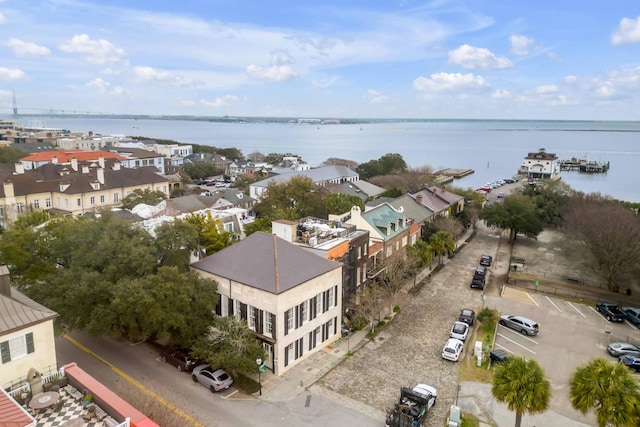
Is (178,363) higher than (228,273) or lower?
lower

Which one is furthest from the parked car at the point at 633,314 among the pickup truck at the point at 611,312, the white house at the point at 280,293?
the white house at the point at 280,293

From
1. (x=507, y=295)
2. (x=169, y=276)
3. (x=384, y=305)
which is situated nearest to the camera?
(x=169, y=276)

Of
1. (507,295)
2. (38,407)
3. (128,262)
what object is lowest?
(507,295)

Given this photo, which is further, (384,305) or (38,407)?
(384,305)

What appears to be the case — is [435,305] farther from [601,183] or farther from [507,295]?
[601,183]

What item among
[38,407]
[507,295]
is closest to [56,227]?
[38,407]

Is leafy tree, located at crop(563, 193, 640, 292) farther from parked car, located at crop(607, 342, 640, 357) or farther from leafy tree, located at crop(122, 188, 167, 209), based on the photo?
leafy tree, located at crop(122, 188, 167, 209)

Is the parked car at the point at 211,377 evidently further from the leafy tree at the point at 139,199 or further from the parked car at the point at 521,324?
the leafy tree at the point at 139,199
